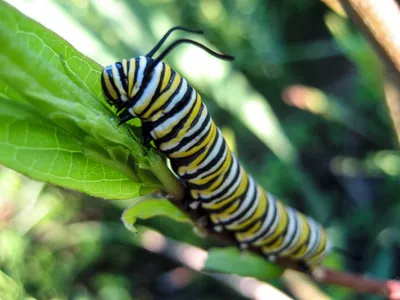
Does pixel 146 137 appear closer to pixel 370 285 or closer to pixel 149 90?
pixel 149 90

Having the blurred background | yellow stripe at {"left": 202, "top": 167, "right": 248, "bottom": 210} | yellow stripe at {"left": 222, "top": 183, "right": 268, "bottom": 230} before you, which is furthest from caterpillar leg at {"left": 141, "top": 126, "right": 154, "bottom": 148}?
the blurred background

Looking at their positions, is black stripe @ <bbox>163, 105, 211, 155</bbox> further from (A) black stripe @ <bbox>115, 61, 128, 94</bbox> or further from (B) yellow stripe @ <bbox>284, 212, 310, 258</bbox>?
(B) yellow stripe @ <bbox>284, 212, 310, 258</bbox>

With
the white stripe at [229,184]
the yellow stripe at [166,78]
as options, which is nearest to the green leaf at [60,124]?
the yellow stripe at [166,78]

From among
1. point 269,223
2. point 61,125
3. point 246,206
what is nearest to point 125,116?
point 61,125

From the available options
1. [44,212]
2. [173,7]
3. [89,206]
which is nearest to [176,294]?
[89,206]

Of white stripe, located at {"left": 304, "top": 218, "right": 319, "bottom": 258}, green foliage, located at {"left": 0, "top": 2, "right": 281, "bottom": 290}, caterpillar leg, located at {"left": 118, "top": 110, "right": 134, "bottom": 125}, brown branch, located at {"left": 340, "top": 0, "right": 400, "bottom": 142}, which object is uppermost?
brown branch, located at {"left": 340, "top": 0, "right": 400, "bottom": 142}
